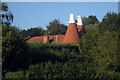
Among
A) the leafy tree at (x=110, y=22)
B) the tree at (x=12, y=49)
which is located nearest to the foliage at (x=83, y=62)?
the tree at (x=12, y=49)

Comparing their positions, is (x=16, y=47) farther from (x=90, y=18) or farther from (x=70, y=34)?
(x=90, y=18)

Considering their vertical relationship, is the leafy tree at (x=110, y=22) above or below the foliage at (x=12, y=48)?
above

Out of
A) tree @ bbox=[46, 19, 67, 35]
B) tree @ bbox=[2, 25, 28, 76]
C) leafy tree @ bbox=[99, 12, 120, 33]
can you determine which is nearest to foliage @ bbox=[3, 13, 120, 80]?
tree @ bbox=[2, 25, 28, 76]

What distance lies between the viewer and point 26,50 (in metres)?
19.9

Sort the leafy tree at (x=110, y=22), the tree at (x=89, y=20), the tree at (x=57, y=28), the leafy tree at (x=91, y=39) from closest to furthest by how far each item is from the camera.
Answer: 1. the leafy tree at (x=91, y=39)
2. the leafy tree at (x=110, y=22)
3. the tree at (x=57, y=28)
4. the tree at (x=89, y=20)

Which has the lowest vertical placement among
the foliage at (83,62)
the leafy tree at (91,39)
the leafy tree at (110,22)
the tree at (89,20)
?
the foliage at (83,62)

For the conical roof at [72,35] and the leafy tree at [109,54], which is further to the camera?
the conical roof at [72,35]

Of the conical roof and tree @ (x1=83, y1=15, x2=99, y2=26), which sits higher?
tree @ (x1=83, y1=15, x2=99, y2=26)

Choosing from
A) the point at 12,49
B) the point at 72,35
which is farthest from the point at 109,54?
the point at 72,35

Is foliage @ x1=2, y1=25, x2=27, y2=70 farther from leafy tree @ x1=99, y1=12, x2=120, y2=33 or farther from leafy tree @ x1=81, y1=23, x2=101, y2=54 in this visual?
leafy tree @ x1=99, y1=12, x2=120, y2=33

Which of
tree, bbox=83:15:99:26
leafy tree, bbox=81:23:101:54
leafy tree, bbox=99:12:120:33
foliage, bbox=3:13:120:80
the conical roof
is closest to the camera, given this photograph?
foliage, bbox=3:13:120:80

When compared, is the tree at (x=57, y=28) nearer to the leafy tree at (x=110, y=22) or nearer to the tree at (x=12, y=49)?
the leafy tree at (x=110, y=22)

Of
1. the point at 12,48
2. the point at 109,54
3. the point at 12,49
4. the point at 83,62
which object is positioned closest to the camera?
the point at 12,48

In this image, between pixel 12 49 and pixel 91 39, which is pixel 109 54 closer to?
pixel 91 39
